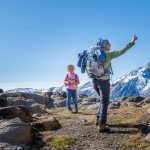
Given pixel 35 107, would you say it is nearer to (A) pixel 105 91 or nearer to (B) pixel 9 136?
(A) pixel 105 91

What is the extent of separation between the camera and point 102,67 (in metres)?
16.9

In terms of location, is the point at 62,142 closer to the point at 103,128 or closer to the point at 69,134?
the point at 69,134

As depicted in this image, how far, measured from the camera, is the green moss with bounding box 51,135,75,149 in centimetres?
1503

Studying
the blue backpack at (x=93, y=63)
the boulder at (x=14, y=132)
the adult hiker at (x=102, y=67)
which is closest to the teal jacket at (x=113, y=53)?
the adult hiker at (x=102, y=67)

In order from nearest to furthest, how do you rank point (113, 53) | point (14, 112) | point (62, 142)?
point (62, 142) → point (113, 53) → point (14, 112)

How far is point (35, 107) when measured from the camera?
2662 centimetres

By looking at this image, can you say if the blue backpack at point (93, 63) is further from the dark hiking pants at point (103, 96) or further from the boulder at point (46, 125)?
the boulder at point (46, 125)

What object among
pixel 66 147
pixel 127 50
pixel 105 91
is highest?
pixel 127 50

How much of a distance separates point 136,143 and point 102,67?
3.58m

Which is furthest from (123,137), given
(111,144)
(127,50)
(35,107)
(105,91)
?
(35,107)

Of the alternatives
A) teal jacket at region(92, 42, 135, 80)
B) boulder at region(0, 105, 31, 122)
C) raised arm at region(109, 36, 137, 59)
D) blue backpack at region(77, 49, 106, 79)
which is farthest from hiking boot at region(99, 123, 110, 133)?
boulder at region(0, 105, 31, 122)

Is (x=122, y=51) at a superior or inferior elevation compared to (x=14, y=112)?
superior

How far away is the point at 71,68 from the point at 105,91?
1046cm

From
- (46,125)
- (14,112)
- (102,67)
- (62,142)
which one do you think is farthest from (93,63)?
(14,112)
